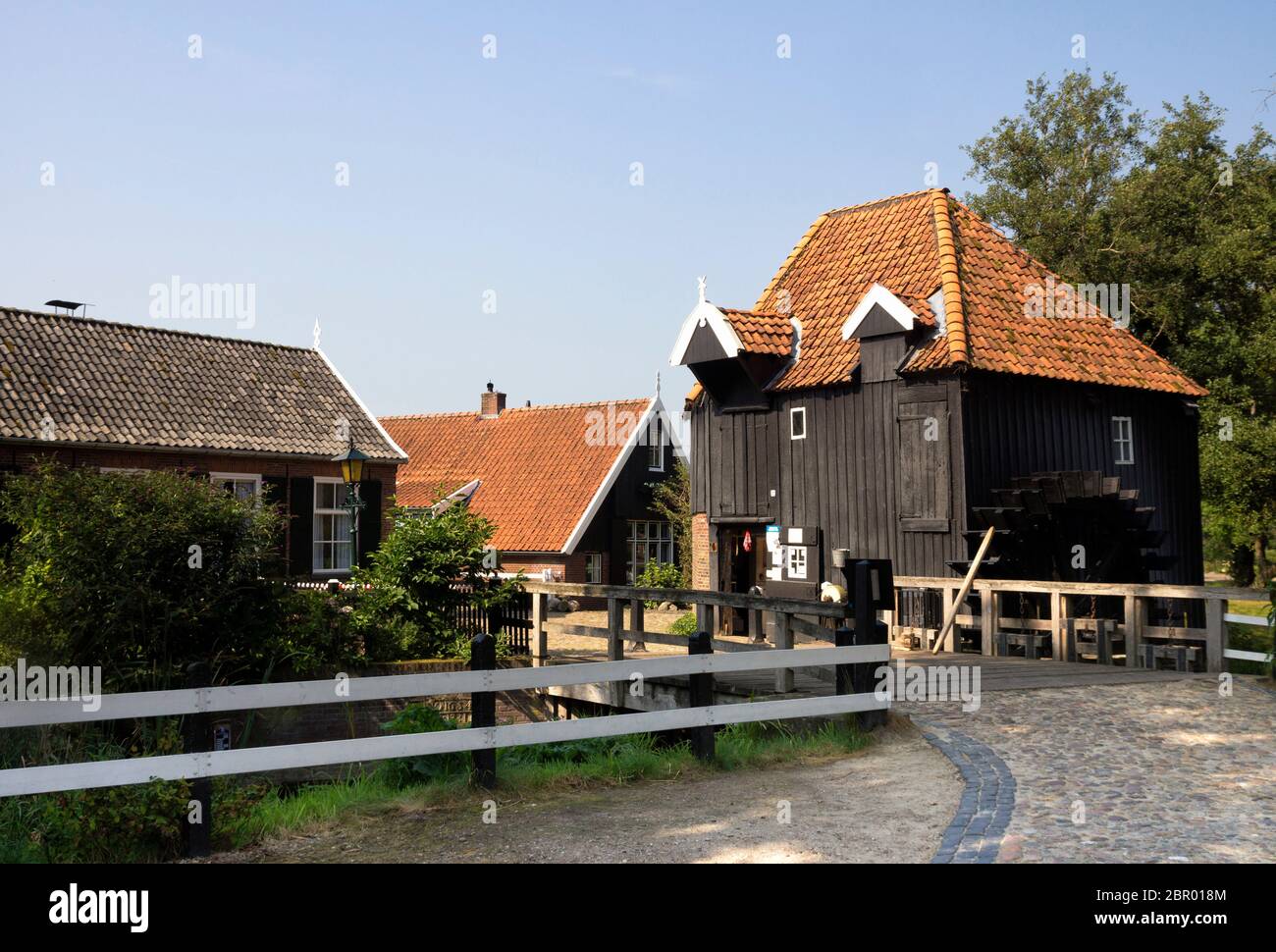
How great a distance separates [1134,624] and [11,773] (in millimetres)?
11925

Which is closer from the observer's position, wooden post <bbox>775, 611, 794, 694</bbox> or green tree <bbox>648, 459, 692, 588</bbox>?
wooden post <bbox>775, 611, 794, 694</bbox>

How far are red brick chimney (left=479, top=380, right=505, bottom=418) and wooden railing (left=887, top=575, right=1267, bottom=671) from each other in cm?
2022

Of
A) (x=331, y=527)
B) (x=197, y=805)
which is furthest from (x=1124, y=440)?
(x=197, y=805)

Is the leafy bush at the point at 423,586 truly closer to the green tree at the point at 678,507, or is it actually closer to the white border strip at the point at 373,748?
the white border strip at the point at 373,748

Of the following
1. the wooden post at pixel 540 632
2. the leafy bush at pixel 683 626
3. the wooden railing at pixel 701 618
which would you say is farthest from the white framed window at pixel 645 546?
the wooden post at pixel 540 632

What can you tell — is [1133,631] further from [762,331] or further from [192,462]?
[192,462]

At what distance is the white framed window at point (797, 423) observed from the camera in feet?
67.2

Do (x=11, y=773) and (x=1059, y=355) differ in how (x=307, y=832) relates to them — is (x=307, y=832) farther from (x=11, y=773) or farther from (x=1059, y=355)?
(x=1059, y=355)

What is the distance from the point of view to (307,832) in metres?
7.23

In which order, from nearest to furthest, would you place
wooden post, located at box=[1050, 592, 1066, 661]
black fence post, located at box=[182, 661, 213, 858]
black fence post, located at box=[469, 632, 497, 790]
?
black fence post, located at box=[182, 661, 213, 858] → black fence post, located at box=[469, 632, 497, 790] → wooden post, located at box=[1050, 592, 1066, 661]

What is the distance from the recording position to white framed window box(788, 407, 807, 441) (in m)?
20.5

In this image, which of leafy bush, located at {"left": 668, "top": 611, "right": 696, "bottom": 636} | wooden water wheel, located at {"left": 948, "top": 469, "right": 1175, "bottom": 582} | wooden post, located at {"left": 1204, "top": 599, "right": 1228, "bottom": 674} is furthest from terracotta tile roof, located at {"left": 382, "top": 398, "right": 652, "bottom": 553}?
wooden post, located at {"left": 1204, "top": 599, "right": 1228, "bottom": 674}

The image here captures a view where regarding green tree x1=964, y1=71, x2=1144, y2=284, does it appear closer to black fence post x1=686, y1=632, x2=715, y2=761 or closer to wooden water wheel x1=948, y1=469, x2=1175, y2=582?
wooden water wheel x1=948, y1=469, x2=1175, y2=582

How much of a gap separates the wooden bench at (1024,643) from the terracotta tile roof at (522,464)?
15871mm
